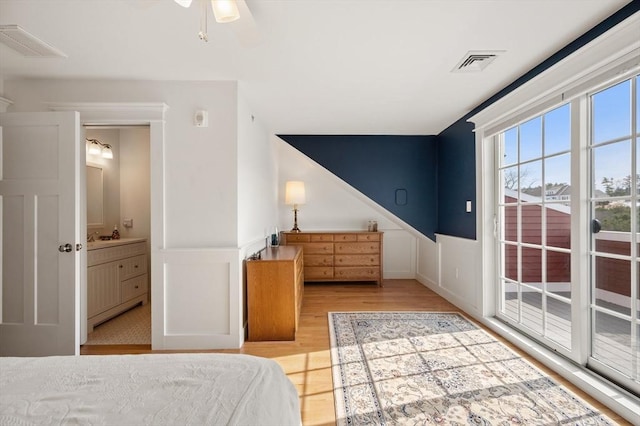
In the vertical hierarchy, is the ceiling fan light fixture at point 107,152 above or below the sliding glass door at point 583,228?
above

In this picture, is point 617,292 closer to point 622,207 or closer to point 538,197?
point 622,207

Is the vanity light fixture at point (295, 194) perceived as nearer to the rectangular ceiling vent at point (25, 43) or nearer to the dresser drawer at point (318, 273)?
the dresser drawer at point (318, 273)

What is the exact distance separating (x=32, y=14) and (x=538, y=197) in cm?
366

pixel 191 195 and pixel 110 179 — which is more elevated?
pixel 110 179

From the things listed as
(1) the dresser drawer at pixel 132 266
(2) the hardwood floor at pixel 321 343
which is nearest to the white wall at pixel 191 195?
(2) the hardwood floor at pixel 321 343

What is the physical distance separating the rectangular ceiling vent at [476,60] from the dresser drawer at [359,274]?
3082mm

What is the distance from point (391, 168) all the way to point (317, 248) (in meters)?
1.64

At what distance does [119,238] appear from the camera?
3920mm

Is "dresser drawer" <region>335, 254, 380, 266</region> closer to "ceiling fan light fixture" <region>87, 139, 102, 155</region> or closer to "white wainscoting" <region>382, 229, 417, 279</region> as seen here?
"white wainscoting" <region>382, 229, 417, 279</region>

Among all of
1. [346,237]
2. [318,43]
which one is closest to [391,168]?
[346,237]

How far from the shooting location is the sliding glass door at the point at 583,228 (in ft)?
6.10

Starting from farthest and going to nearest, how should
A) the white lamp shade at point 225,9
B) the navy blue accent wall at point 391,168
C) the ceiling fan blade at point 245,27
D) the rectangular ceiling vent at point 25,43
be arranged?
the navy blue accent wall at point 391,168
the rectangular ceiling vent at point 25,43
the ceiling fan blade at point 245,27
the white lamp shade at point 225,9

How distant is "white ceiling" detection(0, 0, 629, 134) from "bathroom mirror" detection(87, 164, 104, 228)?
1.37 metres

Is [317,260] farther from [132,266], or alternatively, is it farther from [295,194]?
[132,266]
